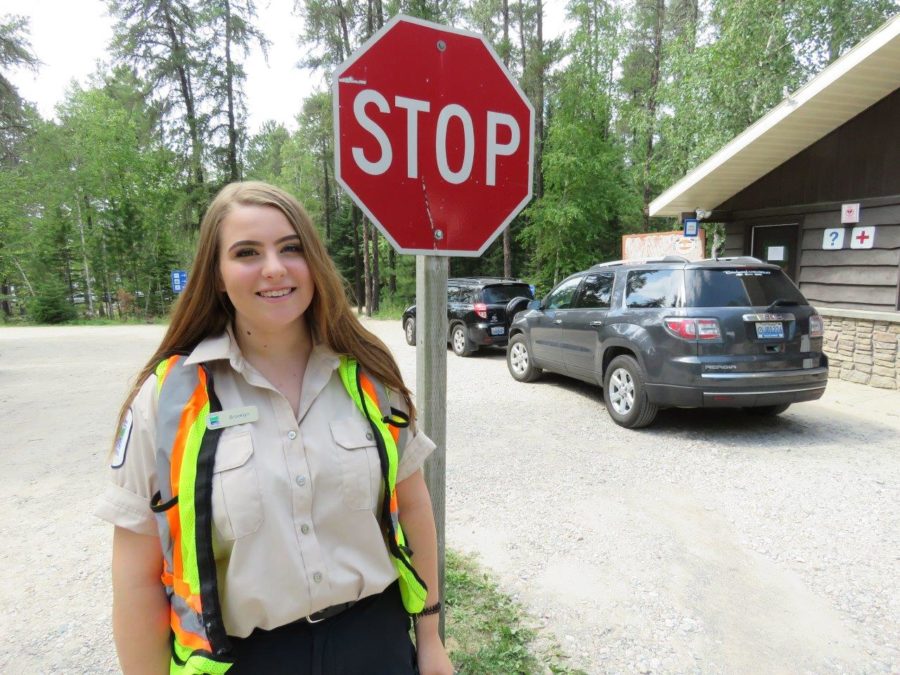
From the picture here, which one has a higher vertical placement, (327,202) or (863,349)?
(327,202)

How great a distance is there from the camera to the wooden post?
1.90 m

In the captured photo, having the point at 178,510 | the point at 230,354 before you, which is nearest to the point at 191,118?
the point at 230,354

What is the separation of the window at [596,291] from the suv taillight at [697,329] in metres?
1.27

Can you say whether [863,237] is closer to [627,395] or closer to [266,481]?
[627,395]

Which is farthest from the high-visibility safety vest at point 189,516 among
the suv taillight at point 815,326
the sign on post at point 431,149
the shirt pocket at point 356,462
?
the suv taillight at point 815,326

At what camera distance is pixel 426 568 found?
61.9 inches

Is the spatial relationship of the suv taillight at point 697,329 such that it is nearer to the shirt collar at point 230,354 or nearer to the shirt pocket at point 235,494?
the shirt collar at point 230,354

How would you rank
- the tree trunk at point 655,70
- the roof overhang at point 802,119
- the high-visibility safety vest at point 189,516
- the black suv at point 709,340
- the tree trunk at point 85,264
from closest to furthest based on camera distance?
the high-visibility safety vest at point 189,516 < the black suv at point 709,340 < the roof overhang at point 802,119 < the tree trunk at point 655,70 < the tree trunk at point 85,264

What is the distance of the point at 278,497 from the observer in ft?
4.05

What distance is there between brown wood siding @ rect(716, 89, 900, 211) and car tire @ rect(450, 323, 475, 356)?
613 centimetres

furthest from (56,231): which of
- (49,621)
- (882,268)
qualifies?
(882,268)

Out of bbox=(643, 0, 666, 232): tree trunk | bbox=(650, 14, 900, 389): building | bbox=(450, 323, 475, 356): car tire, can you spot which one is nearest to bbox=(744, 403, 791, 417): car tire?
bbox=(650, 14, 900, 389): building

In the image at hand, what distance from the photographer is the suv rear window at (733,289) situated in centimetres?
543

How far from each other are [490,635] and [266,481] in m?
1.84
